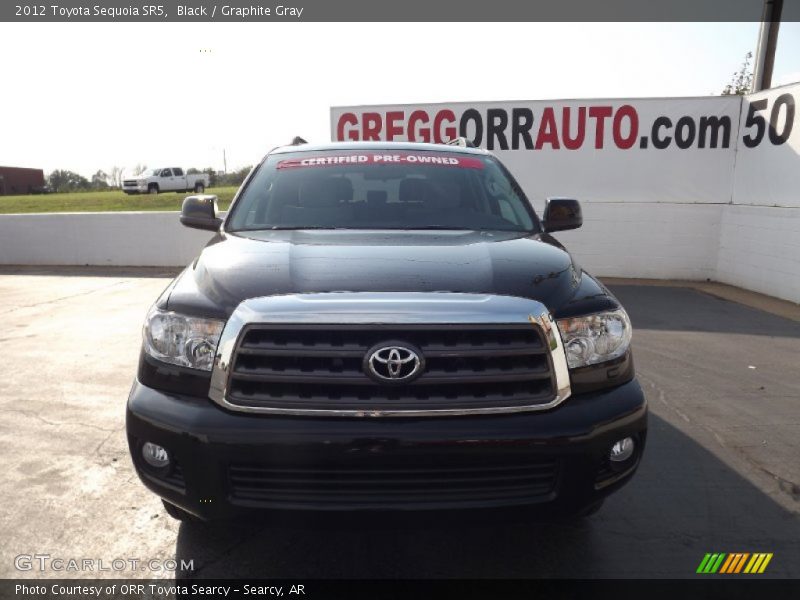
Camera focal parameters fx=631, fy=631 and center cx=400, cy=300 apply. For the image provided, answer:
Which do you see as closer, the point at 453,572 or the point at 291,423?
the point at 291,423

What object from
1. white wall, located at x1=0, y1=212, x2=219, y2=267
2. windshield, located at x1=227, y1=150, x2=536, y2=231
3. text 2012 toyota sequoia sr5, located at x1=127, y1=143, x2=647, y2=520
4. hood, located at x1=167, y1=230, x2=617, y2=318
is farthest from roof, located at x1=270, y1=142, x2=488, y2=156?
white wall, located at x1=0, y1=212, x2=219, y2=267

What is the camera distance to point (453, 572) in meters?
2.54

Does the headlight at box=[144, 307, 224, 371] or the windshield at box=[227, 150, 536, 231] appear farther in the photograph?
the windshield at box=[227, 150, 536, 231]

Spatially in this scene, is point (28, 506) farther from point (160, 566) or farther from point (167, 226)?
point (167, 226)

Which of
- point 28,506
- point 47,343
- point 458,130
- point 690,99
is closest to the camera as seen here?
point 28,506

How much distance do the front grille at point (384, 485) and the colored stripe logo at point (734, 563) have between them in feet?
3.30

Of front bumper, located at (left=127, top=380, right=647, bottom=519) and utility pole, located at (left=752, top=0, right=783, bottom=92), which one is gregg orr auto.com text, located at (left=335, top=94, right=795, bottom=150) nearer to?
utility pole, located at (left=752, top=0, right=783, bottom=92)

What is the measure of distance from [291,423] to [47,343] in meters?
5.39

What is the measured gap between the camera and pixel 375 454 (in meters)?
2.08

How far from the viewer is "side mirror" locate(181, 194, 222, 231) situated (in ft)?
12.2

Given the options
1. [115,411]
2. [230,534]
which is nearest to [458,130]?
[115,411]

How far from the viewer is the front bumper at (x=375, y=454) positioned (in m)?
2.08

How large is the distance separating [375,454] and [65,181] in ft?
260

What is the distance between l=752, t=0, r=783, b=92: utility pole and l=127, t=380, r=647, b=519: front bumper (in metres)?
11.6
